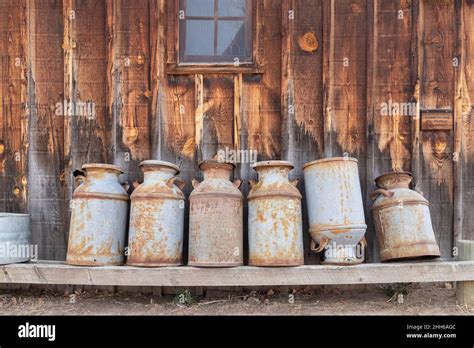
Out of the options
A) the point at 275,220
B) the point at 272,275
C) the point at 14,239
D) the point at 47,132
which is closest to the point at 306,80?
the point at 275,220

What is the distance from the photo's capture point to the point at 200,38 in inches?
145

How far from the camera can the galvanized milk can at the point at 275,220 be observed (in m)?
3.12

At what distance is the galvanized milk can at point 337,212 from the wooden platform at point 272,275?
0.15m

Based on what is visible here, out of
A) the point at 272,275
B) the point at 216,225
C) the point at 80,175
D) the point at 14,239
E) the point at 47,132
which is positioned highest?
the point at 47,132

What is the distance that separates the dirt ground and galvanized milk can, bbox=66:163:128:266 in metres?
0.46

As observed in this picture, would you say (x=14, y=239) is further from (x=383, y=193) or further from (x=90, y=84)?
(x=383, y=193)

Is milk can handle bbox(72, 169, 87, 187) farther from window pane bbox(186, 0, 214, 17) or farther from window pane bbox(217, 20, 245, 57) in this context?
window pane bbox(186, 0, 214, 17)

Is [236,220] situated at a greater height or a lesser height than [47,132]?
lesser

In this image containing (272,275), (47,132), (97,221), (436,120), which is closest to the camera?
(272,275)

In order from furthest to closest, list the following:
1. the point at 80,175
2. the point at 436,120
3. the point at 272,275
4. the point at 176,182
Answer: the point at 436,120
the point at 176,182
the point at 80,175
the point at 272,275

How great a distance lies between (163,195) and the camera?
3.23 meters

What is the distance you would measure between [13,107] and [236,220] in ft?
7.72

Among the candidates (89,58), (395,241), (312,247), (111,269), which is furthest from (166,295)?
(89,58)

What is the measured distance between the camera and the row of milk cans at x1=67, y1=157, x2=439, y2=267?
314cm
